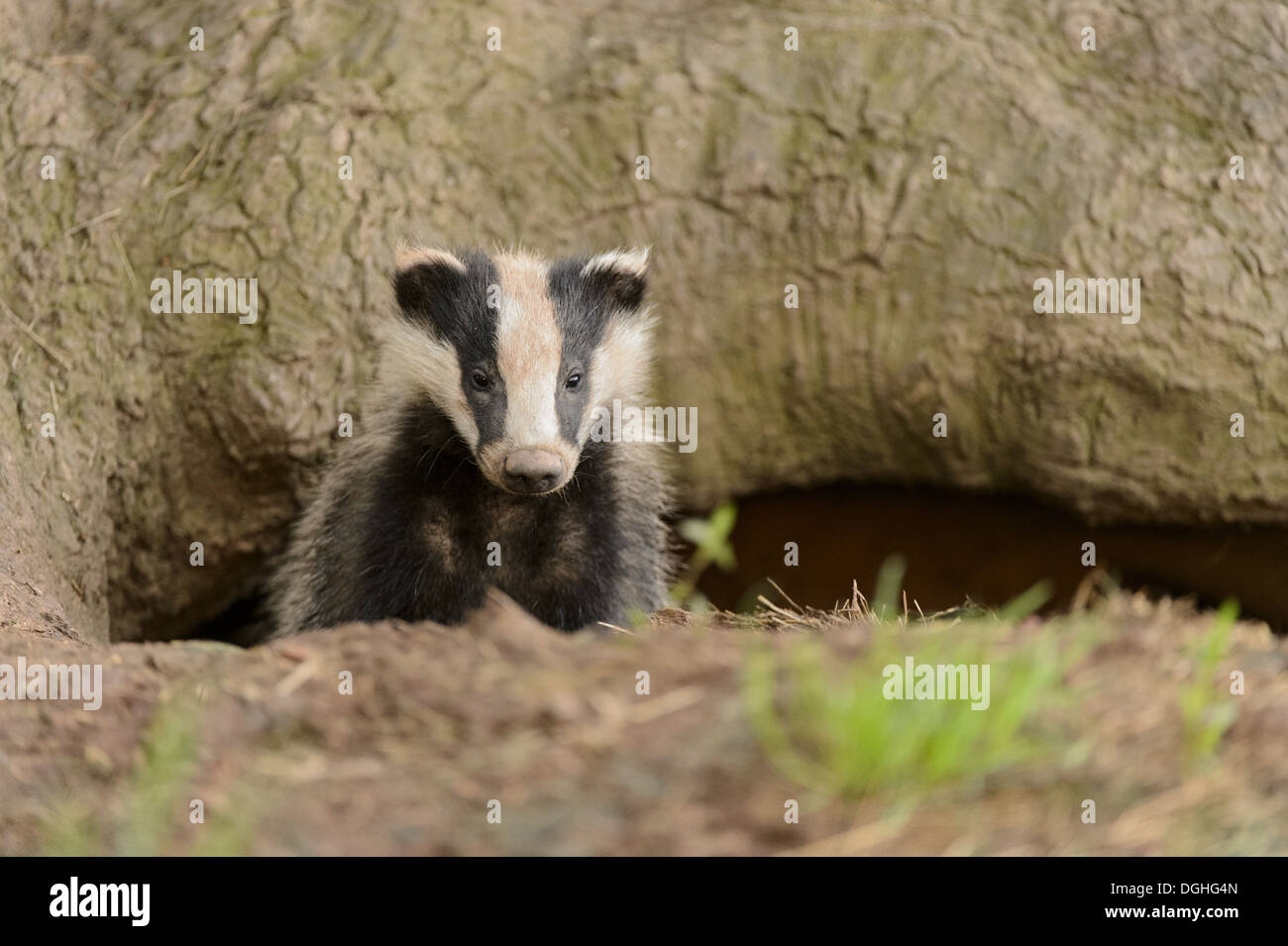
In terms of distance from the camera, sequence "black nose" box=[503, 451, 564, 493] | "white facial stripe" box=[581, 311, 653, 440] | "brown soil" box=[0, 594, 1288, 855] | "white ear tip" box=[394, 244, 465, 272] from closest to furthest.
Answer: "brown soil" box=[0, 594, 1288, 855] → "black nose" box=[503, 451, 564, 493] → "white ear tip" box=[394, 244, 465, 272] → "white facial stripe" box=[581, 311, 653, 440]

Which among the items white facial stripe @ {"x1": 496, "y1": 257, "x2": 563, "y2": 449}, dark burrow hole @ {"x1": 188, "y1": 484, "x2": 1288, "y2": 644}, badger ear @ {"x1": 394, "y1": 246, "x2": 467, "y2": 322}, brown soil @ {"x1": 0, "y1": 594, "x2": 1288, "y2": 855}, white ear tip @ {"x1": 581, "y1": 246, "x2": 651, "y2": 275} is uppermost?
white ear tip @ {"x1": 581, "y1": 246, "x2": 651, "y2": 275}

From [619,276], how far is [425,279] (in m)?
0.71

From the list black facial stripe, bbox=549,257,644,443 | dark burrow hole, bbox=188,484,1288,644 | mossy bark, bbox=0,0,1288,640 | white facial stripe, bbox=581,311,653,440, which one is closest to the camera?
black facial stripe, bbox=549,257,644,443

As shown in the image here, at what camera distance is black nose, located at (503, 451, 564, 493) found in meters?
4.04

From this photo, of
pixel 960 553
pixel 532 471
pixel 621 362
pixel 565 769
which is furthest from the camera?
pixel 960 553

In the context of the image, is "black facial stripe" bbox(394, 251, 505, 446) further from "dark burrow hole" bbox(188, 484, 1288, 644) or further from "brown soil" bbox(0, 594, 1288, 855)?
"dark burrow hole" bbox(188, 484, 1288, 644)

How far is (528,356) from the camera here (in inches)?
174

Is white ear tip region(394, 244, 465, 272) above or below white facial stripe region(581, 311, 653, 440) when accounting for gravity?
above

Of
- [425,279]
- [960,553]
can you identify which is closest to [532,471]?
[425,279]

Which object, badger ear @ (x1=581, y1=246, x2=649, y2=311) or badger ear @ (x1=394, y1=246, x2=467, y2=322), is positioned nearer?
badger ear @ (x1=394, y1=246, x2=467, y2=322)

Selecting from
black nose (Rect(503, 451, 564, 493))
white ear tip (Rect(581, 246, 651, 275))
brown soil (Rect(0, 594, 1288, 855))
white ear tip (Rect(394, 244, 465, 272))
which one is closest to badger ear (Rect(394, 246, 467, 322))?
white ear tip (Rect(394, 244, 465, 272))

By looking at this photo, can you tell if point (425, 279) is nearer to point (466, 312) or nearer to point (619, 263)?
point (466, 312)
